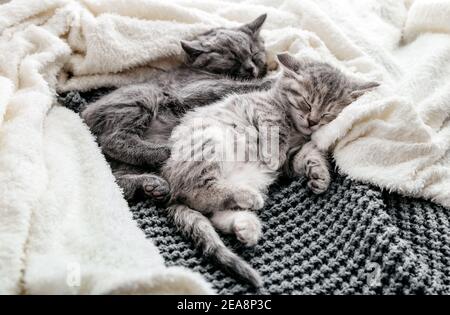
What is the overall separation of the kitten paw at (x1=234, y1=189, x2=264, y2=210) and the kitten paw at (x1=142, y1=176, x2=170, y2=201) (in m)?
0.21

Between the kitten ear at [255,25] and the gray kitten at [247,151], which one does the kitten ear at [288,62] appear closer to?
the gray kitten at [247,151]

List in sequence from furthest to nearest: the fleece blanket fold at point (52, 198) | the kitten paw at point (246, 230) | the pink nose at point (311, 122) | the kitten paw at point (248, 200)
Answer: the pink nose at point (311, 122), the kitten paw at point (248, 200), the kitten paw at point (246, 230), the fleece blanket fold at point (52, 198)

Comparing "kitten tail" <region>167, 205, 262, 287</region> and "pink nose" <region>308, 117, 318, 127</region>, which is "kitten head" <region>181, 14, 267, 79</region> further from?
"kitten tail" <region>167, 205, 262, 287</region>

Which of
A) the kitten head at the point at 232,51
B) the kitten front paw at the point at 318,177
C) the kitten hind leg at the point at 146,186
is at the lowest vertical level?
the kitten hind leg at the point at 146,186

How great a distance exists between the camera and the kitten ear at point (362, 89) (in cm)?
150

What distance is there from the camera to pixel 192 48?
1730mm

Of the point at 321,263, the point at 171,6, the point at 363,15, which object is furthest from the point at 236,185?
the point at 363,15

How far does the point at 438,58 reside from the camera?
175cm

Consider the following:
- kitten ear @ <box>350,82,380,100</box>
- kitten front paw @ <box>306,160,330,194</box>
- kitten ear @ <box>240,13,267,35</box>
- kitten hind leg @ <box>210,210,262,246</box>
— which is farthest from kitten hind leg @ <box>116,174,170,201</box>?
kitten ear @ <box>240,13,267,35</box>

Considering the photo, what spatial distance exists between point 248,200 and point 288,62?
1.89ft

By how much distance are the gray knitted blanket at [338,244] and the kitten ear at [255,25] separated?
77cm

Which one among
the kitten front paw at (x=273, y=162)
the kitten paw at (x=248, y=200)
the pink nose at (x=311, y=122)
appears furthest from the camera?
the pink nose at (x=311, y=122)

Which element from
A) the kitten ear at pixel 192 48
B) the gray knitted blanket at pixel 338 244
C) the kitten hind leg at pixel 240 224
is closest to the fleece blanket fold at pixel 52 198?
the gray knitted blanket at pixel 338 244

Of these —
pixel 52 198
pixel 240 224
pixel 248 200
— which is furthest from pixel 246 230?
pixel 52 198
